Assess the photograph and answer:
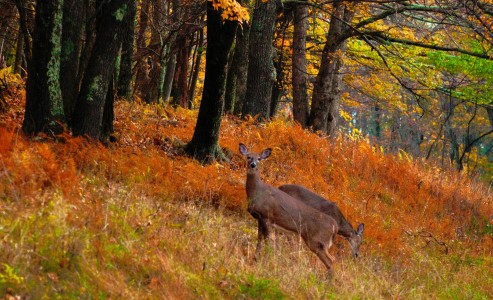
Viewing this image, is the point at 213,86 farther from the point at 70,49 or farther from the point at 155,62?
the point at 155,62

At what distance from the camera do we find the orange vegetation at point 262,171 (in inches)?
312

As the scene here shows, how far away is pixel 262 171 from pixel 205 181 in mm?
2360

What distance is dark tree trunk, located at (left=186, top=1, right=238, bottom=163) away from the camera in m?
11.4

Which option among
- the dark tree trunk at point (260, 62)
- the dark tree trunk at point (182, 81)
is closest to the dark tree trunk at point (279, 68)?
the dark tree trunk at point (182, 81)

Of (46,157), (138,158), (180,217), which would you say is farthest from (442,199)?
(46,157)

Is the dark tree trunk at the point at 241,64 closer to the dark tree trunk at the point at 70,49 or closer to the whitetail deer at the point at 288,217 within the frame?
the dark tree trunk at the point at 70,49

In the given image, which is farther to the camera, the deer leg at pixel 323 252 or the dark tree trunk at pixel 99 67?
the dark tree trunk at pixel 99 67

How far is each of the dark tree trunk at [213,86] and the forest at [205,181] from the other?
0.08ft

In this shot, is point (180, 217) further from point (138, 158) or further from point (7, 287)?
point (7, 287)

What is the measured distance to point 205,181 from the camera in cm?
1061

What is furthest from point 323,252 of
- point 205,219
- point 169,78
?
point 169,78

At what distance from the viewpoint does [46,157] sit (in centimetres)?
812

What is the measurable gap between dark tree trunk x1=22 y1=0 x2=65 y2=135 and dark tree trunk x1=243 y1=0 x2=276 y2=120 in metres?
7.22

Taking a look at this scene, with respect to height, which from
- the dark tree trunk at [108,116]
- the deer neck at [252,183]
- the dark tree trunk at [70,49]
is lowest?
the deer neck at [252,183]
